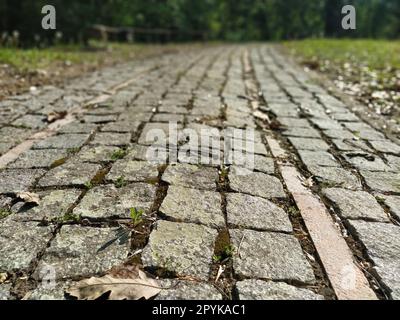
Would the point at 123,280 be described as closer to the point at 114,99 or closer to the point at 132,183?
the point at 132,183

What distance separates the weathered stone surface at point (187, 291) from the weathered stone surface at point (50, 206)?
730 mm

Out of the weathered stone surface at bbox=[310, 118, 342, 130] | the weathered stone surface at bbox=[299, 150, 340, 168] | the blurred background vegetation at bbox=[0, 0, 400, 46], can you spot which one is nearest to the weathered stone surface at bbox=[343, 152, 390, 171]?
the weathered stone surface at bbox=[299, 150, 340, 168]

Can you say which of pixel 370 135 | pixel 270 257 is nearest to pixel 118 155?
pixel 270 257

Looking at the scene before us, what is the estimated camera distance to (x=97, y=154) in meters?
2.60

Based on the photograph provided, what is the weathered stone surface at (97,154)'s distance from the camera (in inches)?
98.5

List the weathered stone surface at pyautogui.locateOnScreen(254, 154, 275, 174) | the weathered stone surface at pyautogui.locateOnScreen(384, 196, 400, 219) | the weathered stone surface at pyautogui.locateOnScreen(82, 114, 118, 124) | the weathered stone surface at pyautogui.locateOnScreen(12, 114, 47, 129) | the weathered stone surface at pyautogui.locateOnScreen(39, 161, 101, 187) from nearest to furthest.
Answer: the weathered stone surface at pyautogui.locateOnScreen(384, 196, 400, 219)
the weathered stone surface at pyautogui.locateOnScreen(39, 161, 101, 187)
the weathered stone surface at pyautogui.locateOnScreen(254, 154, 275, 174)
the weathered stone surface at pyautogui.locateOnScreen(12, 114, 47, 129)
the weathered stone surface at pyautogui.locateOnScreen(82, 114, 118, 124)

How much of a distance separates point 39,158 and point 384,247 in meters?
2.17

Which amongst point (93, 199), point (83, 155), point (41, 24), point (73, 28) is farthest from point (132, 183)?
point (73, 28)

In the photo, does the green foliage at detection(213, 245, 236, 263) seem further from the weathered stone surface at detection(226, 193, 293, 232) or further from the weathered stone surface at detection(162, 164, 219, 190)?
the weathered stone surface at detection(162, 164, 219, 190)

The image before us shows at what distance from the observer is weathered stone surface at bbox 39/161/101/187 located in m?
2.15

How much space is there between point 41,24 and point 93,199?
8424 millimetres

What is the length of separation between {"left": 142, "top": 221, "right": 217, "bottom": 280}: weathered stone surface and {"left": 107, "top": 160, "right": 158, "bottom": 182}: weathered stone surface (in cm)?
53

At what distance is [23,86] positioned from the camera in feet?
15.2

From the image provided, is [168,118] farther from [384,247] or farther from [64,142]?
[384,247]
